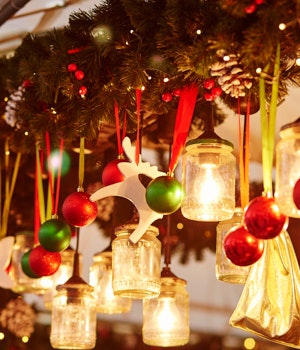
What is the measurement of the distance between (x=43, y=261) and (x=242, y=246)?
2.41 feet

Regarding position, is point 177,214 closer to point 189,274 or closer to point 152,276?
point 189,274

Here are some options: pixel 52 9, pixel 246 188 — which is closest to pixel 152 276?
pixel 246 188

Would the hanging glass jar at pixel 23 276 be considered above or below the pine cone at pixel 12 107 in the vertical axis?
below

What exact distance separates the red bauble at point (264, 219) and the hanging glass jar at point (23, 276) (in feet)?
4.23

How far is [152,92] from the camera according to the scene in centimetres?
206

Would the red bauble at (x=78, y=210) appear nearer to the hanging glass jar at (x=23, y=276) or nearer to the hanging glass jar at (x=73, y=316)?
the hanging glass jar at (x=73, y=316)

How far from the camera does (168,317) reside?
2.44 metres

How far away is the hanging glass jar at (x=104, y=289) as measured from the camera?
8.62ft

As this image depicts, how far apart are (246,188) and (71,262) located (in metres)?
1.14

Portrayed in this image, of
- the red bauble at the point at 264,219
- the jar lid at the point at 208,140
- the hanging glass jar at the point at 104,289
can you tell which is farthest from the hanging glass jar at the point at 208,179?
the hanging glass jar at the point at 104,289

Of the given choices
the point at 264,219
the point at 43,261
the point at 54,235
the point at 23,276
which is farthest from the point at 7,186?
the point at 264,219

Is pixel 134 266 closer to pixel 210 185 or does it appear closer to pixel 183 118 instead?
pixel 210 185

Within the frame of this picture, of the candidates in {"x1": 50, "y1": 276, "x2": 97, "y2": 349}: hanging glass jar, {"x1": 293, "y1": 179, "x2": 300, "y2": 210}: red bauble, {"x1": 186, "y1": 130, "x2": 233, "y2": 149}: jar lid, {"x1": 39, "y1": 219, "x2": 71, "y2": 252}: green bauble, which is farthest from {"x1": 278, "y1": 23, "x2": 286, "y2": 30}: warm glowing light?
{"x1": 50, "y1": 276, "x2": 97, "y2": 349}: hanging glass jar

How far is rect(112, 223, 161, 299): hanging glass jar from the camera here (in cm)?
210
